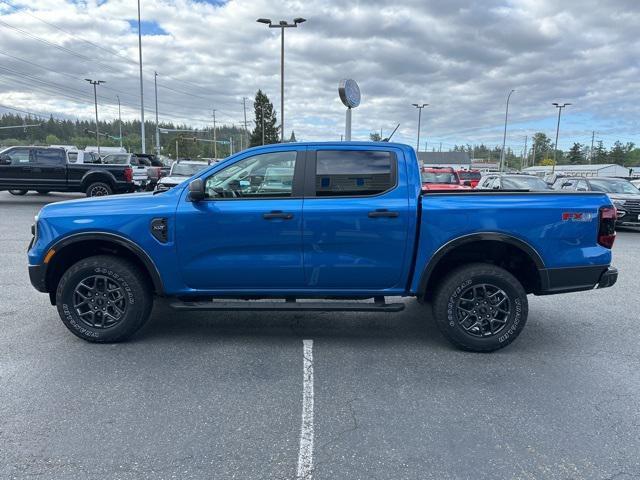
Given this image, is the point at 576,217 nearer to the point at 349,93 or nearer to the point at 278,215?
the point at 278,215

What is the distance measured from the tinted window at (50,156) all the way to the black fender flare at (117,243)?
13072mm

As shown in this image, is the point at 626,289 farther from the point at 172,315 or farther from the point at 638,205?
the point at 638,205

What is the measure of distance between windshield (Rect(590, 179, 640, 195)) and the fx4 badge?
1152 centimetres

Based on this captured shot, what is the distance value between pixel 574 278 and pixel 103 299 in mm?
4328

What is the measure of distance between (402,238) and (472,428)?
5.46 feet

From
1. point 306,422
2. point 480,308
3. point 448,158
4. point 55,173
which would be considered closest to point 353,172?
point 480,308

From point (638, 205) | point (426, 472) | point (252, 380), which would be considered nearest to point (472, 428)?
point (426, 472)

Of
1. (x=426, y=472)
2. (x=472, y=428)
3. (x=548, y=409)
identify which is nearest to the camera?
(x=426, y=472)

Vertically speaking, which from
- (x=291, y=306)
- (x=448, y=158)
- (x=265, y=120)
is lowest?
(x=291, y=306)

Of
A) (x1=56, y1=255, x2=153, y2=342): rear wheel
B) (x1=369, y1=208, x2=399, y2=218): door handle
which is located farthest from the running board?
(x1=369, y1=208, x2=399, y2=218): door handle

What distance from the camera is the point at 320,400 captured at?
3.37m

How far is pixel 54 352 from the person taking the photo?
13.6ft

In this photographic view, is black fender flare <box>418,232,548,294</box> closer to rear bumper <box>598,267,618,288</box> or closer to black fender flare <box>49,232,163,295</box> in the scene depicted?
rear bumper <box>598,267,618,288</box>

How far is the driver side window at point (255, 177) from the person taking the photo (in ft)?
14.0
